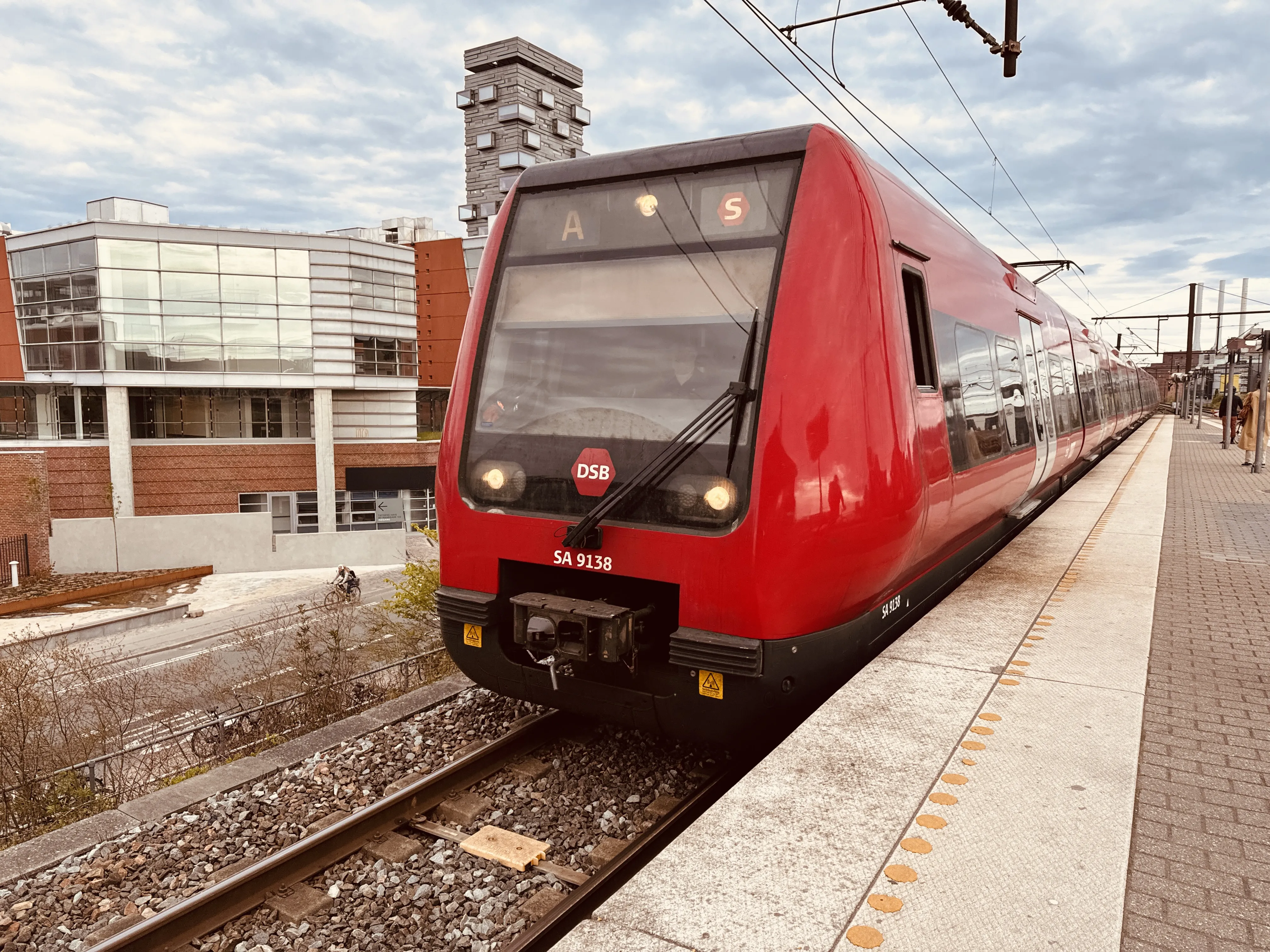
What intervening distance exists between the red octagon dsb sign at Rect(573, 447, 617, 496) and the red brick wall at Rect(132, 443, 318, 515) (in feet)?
120

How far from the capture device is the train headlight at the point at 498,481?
4.79 meters

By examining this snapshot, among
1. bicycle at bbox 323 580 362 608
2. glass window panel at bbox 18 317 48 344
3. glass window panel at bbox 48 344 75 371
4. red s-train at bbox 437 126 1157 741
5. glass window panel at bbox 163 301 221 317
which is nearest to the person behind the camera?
red s-train at bbox 437 126 1157 741

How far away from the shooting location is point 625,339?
15.2 feet

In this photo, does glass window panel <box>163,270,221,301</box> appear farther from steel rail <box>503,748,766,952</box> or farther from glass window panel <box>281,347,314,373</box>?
steel rail <box>503,748,766,952</box>

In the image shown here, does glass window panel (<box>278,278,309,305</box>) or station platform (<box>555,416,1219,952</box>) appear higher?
glass window panel (<box>278,278,309,305</box>)

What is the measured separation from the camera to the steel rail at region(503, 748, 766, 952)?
343 cm

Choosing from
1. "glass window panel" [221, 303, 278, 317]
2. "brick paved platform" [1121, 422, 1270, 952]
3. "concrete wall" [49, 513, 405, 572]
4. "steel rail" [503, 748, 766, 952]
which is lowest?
"concrete wall" [49, 513, 405, 572]

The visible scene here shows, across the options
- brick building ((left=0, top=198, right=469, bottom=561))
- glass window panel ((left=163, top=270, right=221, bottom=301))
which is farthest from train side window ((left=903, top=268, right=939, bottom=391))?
glass window panel ((left=163, top=270, right=221, bottom=301))

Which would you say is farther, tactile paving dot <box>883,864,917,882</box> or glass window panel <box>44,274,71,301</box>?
glass window panel <box>44,274,71,301</box>

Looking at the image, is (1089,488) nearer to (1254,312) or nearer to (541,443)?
(541,443)

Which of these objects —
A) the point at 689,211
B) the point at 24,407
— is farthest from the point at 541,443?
the point at 24,407

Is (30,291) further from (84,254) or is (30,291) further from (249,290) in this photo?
(249,290)

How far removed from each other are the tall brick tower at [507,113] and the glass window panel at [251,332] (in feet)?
195

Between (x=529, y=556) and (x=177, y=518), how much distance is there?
1295 inches
